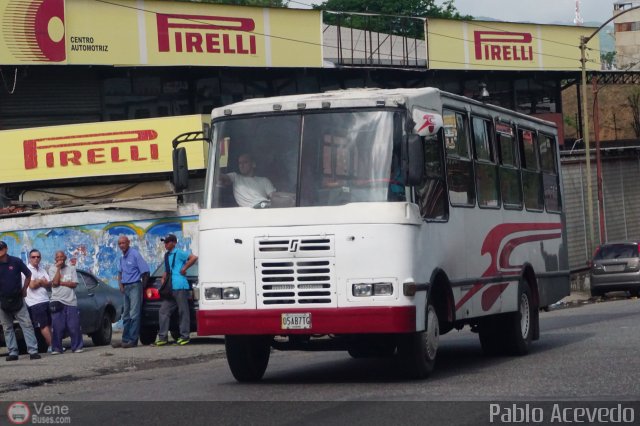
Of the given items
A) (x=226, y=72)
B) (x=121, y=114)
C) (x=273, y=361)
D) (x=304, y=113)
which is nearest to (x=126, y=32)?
(x=121, y=114)

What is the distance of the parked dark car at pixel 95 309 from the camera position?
70.4 ft

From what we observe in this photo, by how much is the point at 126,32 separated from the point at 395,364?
75.0ft

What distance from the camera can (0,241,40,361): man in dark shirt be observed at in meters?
18.3

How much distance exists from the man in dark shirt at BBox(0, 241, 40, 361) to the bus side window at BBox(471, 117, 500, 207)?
24.4ft

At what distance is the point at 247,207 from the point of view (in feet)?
41.1

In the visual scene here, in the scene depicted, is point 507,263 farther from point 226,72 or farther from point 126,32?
point 226,72

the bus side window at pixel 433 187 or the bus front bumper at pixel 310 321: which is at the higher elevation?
the bus side window at pixel 433 187

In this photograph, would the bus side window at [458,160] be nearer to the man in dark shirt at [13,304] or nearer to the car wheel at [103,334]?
the man in dark shirt at [13,304]

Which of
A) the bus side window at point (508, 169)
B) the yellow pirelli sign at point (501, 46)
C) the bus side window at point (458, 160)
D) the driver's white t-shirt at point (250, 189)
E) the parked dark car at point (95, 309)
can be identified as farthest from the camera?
the yellow pirelli sign at point (501, 46)

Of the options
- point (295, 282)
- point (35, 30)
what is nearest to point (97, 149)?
point (35, 30)

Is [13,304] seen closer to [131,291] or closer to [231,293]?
[131,291]

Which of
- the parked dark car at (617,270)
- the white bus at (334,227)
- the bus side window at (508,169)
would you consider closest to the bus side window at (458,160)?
the white bus at (334,227)

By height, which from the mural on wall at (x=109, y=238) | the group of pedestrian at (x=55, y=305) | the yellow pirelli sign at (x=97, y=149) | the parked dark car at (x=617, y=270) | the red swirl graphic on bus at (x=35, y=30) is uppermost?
the red swirl graphic on bus at (x=35, y=30)

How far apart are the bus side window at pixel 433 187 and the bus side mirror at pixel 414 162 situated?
37 cm
